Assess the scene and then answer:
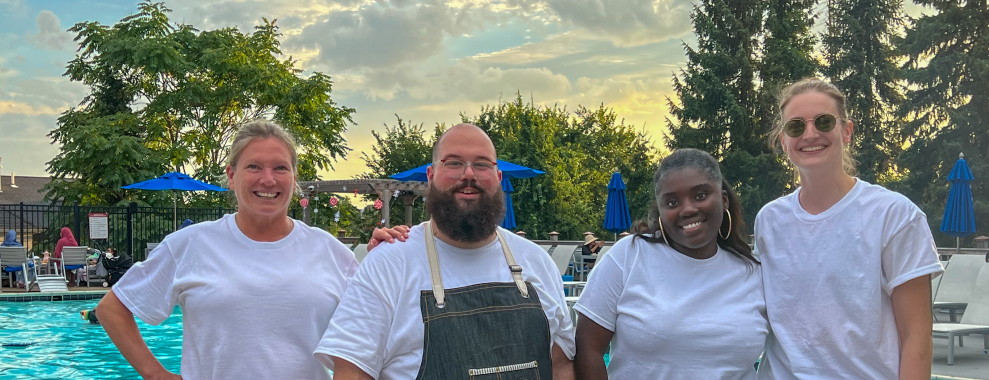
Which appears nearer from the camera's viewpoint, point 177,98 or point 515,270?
point 515,270

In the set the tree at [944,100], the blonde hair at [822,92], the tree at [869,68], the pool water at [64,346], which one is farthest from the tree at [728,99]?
the blonde hair at [822,92]

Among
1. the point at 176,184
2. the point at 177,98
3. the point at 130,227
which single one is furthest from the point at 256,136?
the point at 177,98

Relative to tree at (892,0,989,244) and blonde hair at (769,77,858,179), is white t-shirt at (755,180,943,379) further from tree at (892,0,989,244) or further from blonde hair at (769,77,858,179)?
tree at (892,0,989,244)

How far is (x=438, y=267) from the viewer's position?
2588mm

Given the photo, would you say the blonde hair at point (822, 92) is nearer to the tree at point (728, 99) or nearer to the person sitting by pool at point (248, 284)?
the person sitting by pool at point (248, 284)

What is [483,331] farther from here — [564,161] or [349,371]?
[564,161]

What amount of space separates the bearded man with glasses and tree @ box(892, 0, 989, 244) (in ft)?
99.0

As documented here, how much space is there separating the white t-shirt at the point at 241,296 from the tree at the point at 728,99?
29.6m

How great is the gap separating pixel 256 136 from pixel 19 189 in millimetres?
65349

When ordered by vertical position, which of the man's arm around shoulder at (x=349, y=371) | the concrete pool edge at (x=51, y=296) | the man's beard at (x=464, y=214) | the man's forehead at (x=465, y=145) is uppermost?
the man's forehead at (x=465, y=145)

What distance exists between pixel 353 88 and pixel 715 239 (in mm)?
31339

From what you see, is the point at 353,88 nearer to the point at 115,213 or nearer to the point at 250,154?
the point at 115,213

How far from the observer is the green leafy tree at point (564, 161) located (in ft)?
114

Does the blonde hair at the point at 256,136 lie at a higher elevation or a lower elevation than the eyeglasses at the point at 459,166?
higher
